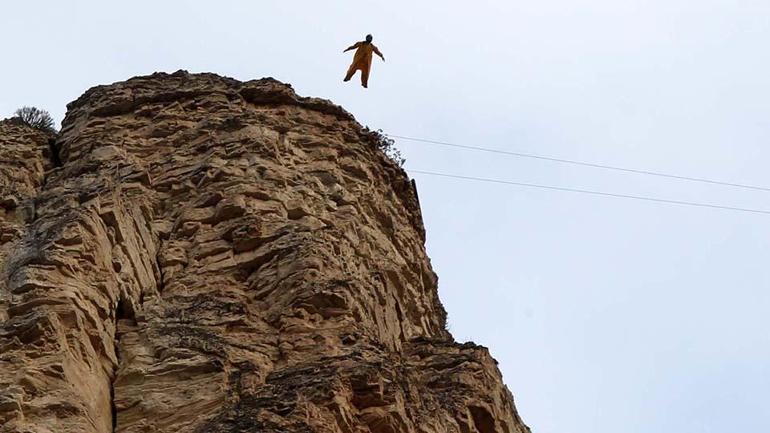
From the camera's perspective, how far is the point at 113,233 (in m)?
20.5

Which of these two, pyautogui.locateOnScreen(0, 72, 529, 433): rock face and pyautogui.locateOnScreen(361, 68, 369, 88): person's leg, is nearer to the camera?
pyautogui.locateOnScreen(0, 72, 529, 433): rock face

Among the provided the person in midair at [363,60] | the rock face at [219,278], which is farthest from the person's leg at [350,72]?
the rock face at [219,278]

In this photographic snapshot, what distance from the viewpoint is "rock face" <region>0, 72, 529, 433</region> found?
1727 centimetres

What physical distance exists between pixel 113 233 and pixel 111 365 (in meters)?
2.79

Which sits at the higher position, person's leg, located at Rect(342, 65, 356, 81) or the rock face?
person's leg, located at Rect(342, 65, 356, 81)

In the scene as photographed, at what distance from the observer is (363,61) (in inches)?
1242

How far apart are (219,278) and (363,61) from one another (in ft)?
36.9

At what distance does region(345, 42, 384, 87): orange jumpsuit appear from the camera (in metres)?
31.3

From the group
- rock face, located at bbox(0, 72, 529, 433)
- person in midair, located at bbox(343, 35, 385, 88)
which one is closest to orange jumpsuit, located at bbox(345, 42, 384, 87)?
person in midair, located at bbox(343, 35, 385, 88)

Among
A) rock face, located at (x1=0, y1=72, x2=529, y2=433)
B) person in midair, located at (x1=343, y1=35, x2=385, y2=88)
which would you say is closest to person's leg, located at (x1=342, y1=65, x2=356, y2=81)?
person in midair, located at (x1=343, y1=35, x2=385, y2=88)

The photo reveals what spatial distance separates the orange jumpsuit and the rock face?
8.13ft

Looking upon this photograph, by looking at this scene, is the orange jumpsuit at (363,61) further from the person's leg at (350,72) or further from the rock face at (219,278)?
the rock face at (219,278)

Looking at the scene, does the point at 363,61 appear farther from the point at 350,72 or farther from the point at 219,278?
the point at 219,278

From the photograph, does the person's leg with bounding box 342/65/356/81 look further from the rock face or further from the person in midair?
the rock face
